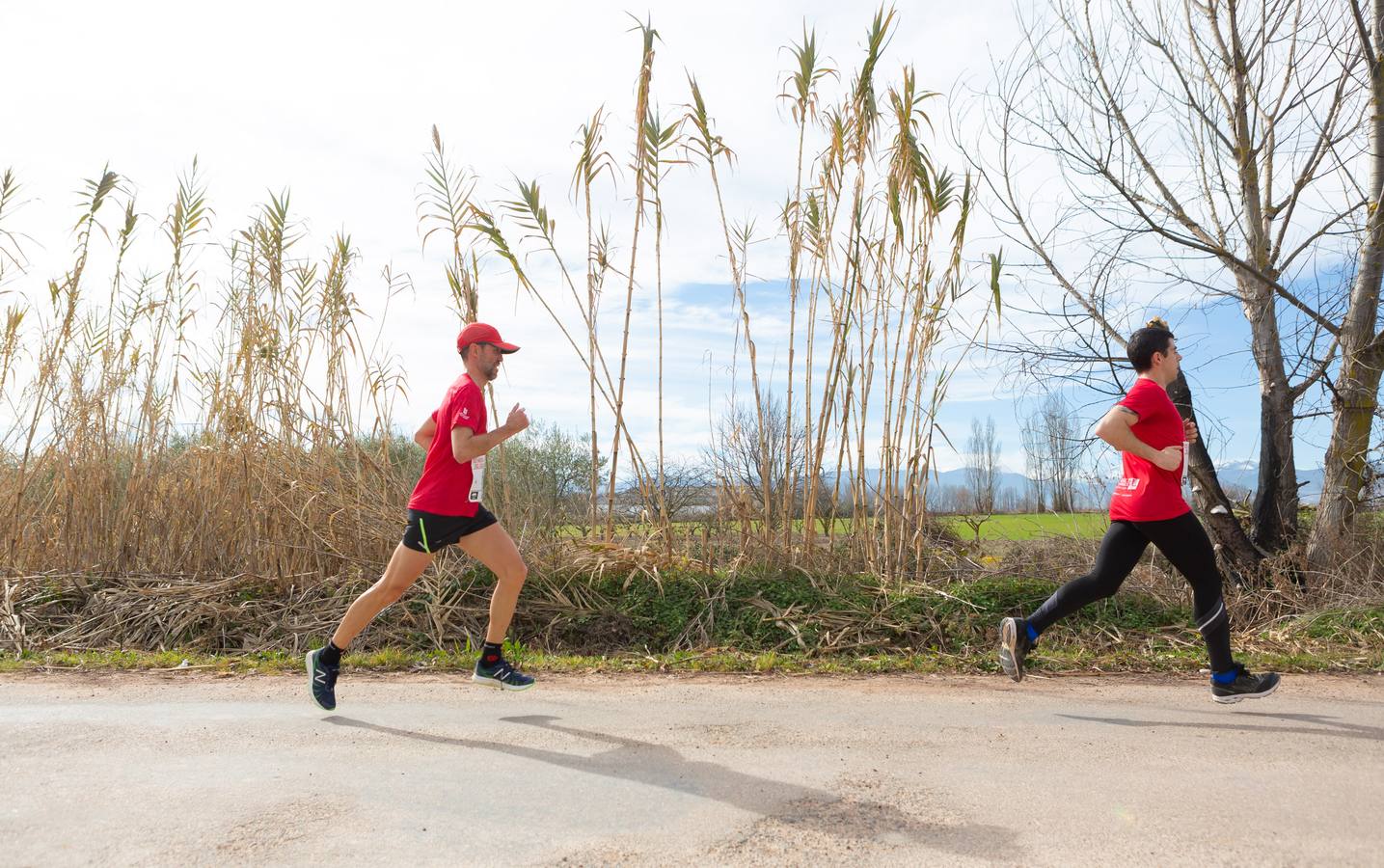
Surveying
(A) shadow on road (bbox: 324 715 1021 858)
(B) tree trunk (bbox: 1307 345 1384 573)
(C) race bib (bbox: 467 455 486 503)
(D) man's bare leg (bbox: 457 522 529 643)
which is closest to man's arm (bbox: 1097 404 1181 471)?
(A) shadow on road (bbox: 324 715 1021 858)

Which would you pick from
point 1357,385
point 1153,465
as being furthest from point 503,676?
point 1357,385

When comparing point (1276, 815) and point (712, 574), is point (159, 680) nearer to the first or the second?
point (712, 574)

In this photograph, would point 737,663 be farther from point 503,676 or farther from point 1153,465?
point 1153,465

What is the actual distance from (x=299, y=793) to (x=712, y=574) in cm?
415

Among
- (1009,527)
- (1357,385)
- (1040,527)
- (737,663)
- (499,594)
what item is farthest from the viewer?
(1009,527)

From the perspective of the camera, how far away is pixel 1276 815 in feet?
10.4

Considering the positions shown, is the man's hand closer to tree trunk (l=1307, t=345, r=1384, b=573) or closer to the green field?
the green field

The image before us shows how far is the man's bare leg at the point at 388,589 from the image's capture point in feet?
15.3

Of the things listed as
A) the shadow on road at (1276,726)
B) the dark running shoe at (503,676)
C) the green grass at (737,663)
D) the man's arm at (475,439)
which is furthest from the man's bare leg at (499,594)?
the shadow on road at (1276,726)

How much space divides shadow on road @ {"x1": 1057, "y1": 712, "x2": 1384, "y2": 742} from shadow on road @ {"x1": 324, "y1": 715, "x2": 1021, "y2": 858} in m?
1.81

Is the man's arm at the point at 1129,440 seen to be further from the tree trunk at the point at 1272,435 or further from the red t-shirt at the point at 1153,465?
the tree trunk at the point at 1272,435

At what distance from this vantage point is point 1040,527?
891cm

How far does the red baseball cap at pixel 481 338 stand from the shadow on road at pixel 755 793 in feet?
6.13

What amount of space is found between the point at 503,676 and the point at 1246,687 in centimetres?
373
